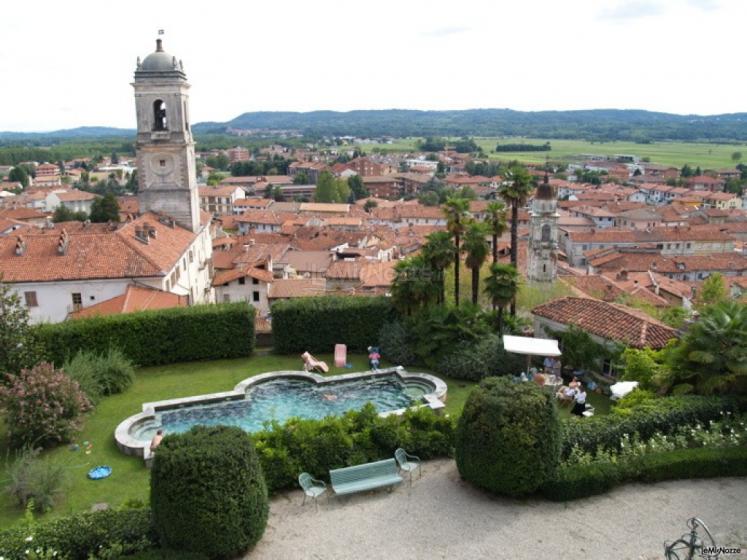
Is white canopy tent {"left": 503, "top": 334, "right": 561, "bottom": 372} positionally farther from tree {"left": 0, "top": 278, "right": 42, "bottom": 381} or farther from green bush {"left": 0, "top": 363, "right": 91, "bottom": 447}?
tree {"left": 0, "top": 278, "right": 42, "bottom": 381}

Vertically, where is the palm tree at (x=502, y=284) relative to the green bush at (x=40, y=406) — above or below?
above

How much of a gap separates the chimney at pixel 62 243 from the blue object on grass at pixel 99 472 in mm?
19000

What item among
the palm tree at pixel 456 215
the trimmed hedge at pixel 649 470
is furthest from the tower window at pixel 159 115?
the trimmed hedge at pixel 649 470

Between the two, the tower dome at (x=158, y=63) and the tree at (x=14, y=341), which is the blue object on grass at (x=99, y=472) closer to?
the tree at (x=14, y=341)

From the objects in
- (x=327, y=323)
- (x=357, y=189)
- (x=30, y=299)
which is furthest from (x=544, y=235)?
(x=357, y=189)

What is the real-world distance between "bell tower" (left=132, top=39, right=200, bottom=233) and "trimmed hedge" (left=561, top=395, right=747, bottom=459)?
33399 millimetres

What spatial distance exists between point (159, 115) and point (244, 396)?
87.9ft

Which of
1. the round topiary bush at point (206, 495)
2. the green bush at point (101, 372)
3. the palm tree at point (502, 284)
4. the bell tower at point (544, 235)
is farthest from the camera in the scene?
the bell tower at point (544, 235)

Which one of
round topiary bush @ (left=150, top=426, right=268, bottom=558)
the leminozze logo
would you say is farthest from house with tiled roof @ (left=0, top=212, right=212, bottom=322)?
the leminozze logo

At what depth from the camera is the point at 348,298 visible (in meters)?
30.0

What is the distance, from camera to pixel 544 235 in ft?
158

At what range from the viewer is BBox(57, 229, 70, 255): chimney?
3366 cm

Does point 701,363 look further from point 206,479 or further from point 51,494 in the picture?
point 51,494

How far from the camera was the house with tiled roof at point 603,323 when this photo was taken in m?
23.0
